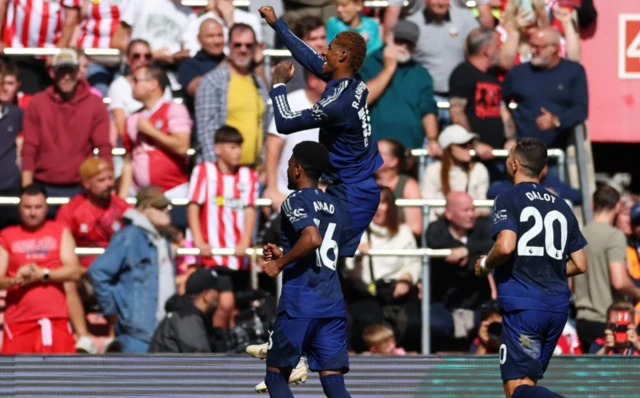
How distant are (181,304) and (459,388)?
7.31ft

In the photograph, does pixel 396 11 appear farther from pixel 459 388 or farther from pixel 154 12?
pixel 459 388

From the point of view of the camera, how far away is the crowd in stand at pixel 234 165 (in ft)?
33.9

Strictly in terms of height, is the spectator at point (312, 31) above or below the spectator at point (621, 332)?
above

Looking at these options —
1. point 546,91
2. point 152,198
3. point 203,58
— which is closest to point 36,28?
point 203,58

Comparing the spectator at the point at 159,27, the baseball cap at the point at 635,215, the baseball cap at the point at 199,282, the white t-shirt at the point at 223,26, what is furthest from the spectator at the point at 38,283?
the baseball cap at the point at 635,215

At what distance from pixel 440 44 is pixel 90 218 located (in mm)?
3332

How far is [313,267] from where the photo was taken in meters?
7.31

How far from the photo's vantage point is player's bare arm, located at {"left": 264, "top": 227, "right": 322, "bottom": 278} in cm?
712

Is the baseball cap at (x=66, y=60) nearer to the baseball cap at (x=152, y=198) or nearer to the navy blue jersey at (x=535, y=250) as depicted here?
the baseball cap at (x=152, y=198)

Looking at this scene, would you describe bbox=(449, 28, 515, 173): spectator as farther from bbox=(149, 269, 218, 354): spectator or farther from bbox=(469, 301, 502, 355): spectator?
bbox=(149, 269, 218, 354): spectator

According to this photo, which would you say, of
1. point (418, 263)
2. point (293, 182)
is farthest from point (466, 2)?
point (293, 182)

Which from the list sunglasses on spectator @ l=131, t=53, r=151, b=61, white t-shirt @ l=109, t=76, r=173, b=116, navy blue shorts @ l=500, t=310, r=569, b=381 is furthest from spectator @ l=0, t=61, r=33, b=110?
navy blue shorts @ l=500, t=310, r=569, b=381

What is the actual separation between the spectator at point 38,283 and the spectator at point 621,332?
391 centimetres

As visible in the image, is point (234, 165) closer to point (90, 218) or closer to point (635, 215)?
point (90, 218)
